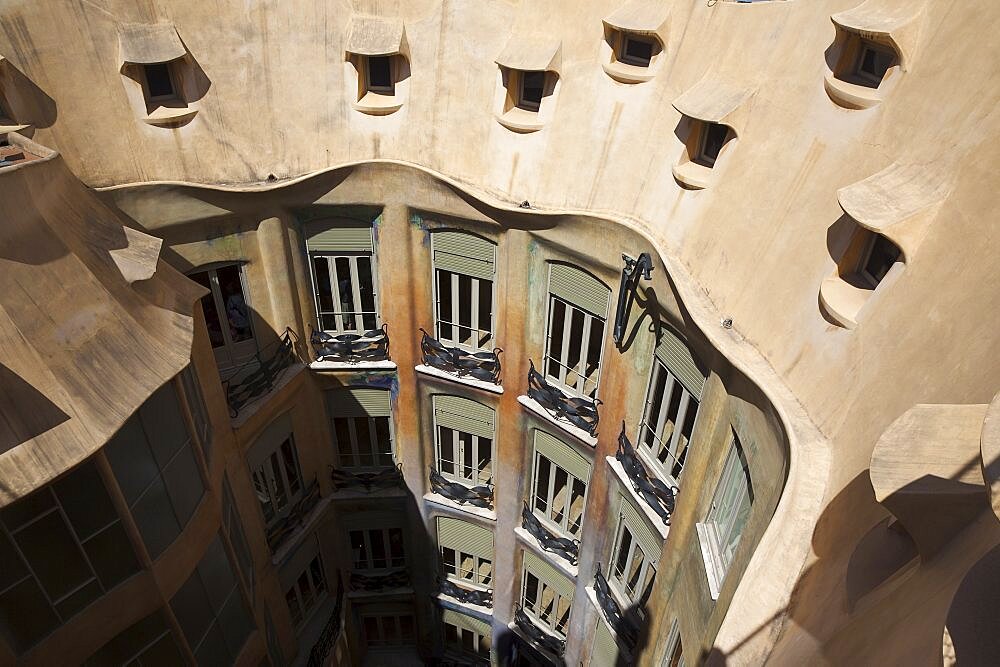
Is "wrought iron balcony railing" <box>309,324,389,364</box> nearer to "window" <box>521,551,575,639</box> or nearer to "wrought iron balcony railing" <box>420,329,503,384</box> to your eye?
"wrought iron balcony railing" <box>420,329,503,384</box>

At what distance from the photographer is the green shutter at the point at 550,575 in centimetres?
1802

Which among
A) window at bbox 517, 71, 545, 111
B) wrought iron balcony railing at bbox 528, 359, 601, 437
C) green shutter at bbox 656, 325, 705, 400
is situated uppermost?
window at bbox 517, 71, 545, 111

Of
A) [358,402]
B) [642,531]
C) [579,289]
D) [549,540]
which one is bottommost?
[549,540]

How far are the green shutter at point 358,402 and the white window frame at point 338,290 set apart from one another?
5.45 ft

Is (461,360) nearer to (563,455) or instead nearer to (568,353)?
(568,353)

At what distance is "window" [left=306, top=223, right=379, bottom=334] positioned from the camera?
51.0 feet

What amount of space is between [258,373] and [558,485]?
26.8 feet

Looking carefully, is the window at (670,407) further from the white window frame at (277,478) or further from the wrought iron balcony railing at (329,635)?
the wrought iron balcony railing at (329,635)

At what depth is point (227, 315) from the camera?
49.6ft

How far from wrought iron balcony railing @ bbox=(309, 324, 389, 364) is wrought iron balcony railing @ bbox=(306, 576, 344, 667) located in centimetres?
777

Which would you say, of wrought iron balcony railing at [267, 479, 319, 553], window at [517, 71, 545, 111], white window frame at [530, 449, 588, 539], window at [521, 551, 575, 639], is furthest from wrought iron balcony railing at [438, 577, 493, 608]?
window at [517, 71, 545, 111]

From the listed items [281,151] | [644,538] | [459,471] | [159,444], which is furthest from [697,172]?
[459,471]

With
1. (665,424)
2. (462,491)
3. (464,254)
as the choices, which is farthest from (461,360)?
(665,424)

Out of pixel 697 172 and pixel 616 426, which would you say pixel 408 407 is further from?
pixel 697 172
